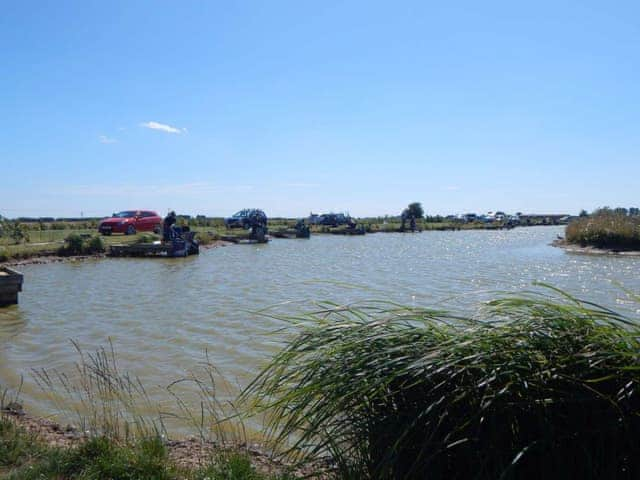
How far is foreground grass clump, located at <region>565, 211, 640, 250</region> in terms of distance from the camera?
1328 inches

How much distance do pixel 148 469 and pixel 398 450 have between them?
2.11m

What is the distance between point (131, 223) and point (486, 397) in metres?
36.9

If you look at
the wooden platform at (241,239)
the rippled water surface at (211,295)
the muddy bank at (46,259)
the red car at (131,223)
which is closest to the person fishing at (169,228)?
the rippled water surface at (211,295)

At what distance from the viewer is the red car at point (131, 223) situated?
118ft

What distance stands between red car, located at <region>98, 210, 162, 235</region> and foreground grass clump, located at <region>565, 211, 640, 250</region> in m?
30.0

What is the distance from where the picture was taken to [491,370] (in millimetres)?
2625

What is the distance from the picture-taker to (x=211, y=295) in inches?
629

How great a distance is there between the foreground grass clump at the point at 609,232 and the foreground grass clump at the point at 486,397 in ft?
117

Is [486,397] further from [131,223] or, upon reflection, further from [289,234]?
[289,234]

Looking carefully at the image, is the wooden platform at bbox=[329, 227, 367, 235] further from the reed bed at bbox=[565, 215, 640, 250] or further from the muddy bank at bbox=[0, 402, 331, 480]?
the muddy bank at bbox=[0, 402, 331, 480]

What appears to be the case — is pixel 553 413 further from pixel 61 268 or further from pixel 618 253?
pixel 618 253

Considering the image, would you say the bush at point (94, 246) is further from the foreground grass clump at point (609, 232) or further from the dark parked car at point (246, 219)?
the foreground grass clump at point (609, 232)

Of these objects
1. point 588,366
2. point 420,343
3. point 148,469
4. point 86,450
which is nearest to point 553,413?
point 588,366

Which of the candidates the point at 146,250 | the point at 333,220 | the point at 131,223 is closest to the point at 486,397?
the point at 146,250
